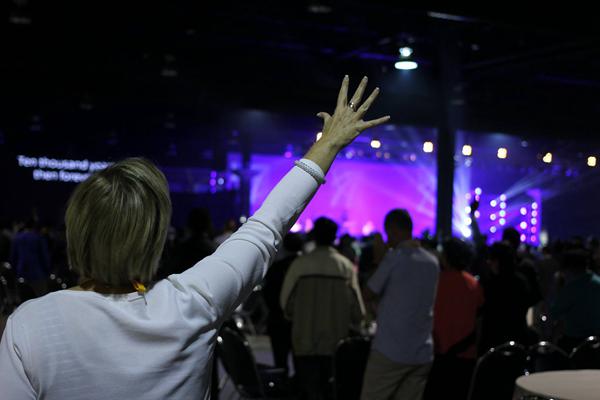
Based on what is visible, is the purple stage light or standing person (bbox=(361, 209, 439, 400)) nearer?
standing person (bbox=(361, 209, 439, 400))

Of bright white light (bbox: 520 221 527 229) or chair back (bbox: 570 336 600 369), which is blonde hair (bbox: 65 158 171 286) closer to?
chair back (bbox: 570 336 600 369)

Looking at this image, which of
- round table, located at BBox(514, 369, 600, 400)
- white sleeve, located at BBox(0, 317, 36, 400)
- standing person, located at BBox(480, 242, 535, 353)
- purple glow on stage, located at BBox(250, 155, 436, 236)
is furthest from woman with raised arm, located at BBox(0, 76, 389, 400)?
purple glow on stage, located at BBox(250, 155, 436, 236)

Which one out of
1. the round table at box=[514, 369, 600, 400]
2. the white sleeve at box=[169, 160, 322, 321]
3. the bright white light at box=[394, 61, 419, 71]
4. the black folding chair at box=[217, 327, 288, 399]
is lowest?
the black folding chair at box=[217, 327, 288, 399]

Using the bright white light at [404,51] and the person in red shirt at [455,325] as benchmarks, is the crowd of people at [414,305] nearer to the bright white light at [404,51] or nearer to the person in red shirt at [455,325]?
the person in red shirt at [455,325]

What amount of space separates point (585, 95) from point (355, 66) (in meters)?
5.65

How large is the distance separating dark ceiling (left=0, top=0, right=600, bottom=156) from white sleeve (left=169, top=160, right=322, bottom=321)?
37.0 ft

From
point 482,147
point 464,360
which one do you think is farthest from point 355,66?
point 464,360

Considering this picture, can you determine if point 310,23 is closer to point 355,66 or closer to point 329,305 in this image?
point 355,66

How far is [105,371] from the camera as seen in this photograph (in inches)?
49.5

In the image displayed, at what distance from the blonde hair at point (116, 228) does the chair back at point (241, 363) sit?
155 inches

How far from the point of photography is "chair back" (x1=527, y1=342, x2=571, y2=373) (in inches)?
198

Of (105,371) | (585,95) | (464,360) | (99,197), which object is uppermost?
(585,95)

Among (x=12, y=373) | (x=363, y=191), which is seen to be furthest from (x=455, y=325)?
(x=363, y=191)

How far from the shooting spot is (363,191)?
27.5 m
